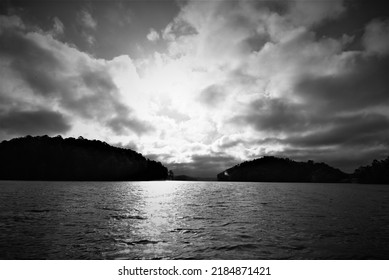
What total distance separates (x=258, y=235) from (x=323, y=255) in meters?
5.79

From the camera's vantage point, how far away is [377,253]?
1523 centimetres

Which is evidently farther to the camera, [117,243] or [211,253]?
[117,243]

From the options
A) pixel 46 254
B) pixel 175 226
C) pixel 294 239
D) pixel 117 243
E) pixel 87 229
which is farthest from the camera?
pixel 175 226

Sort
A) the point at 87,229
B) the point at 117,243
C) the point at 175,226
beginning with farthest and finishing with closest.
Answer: the point at 175,226 < the point at 87,229 < the point at 117,243

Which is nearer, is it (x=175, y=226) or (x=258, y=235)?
(x=258, y=235)

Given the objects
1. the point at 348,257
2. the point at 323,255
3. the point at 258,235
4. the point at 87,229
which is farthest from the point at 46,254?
the point at 348,257

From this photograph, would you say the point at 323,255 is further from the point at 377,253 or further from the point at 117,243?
the point at 117,243

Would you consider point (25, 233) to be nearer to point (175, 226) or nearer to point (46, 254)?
point (46, 254)

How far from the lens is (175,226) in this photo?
23.2 m
